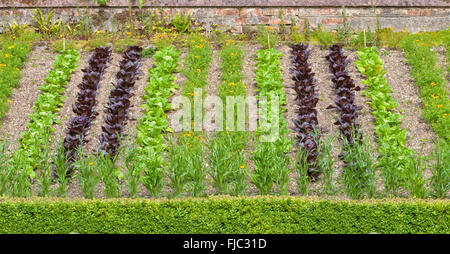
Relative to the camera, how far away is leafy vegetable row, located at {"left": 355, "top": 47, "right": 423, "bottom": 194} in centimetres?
816

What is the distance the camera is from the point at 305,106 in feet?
33.5

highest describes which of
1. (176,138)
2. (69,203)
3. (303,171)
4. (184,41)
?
(184,41)

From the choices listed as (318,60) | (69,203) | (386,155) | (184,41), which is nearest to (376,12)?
(318,60)

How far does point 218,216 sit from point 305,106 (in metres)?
3.54

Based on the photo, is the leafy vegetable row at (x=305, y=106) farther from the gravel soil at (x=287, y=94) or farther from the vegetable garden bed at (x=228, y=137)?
the gravel soil at (x=287, y=94)

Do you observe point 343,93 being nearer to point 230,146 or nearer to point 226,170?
point 230,146

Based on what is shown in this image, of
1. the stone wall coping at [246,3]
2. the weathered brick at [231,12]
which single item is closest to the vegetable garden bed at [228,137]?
the weathered brick at [231,12]

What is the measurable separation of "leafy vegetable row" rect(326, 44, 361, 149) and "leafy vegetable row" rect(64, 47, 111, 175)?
379 centimetres

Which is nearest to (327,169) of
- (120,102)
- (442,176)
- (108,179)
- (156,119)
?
(442,176)

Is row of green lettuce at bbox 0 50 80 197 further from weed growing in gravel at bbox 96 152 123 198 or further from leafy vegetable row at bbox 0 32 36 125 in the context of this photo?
weed growing in gravel at bbox 96 152 123 198

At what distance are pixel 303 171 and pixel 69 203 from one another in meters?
3.15

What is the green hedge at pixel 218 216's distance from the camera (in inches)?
281

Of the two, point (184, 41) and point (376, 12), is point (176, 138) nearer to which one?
point (184, 41)

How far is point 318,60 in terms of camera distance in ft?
39.8
